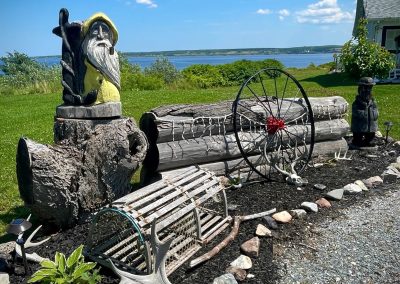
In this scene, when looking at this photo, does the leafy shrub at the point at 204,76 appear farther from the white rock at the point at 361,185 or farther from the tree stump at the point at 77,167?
the tree stump at the point at 77,167

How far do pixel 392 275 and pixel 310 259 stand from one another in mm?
722

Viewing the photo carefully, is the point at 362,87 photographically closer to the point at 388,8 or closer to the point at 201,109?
the point at 201,109

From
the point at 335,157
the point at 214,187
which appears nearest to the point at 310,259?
the point at 214,187

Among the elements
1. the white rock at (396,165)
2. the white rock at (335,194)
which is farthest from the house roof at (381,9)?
the white rock at (335,194)

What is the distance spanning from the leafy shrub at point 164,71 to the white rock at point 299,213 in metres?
17.9

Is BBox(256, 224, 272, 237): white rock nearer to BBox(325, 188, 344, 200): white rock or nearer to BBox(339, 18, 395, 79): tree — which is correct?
BBox(325, 188, 344, 200): white rock

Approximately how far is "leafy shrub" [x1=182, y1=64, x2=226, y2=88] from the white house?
8.29 metres

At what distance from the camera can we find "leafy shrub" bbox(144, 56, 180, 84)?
884 inches

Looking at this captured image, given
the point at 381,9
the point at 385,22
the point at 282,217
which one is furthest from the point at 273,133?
the point at 381,9

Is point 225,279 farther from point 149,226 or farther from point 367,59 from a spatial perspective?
point 367,59

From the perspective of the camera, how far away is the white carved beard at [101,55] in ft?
14.5

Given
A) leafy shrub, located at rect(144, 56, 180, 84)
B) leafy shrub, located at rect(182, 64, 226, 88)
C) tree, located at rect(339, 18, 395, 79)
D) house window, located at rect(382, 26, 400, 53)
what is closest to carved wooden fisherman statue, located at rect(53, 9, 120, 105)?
tree, located at rect(339, 18, 395, 79)

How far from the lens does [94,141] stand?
14.7ft

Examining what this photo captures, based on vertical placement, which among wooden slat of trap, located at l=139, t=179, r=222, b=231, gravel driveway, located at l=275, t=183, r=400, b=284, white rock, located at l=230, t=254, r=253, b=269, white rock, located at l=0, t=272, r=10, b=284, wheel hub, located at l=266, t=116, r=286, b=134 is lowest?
gravel driveway, located at l=275, t=183, r=400, b=284
